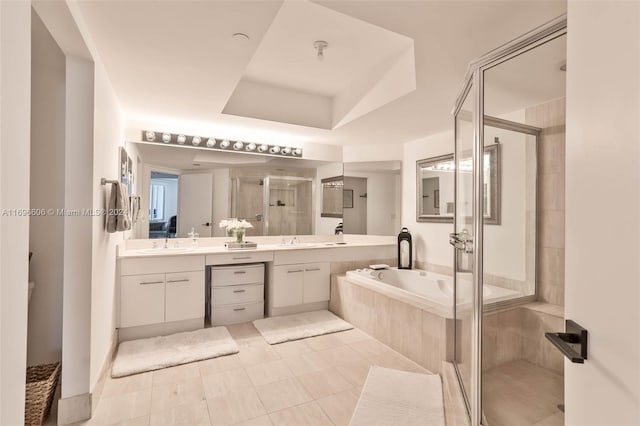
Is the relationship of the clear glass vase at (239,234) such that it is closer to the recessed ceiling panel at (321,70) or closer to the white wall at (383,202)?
the recessed ceiling panel at (321,70)

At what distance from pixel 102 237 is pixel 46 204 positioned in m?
0.50

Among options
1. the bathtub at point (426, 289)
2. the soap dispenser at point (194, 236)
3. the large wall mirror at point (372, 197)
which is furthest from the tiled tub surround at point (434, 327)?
the soap dispenser at point (194, 236)

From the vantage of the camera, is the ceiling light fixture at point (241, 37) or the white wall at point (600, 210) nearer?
the white wall at point (600, 210)

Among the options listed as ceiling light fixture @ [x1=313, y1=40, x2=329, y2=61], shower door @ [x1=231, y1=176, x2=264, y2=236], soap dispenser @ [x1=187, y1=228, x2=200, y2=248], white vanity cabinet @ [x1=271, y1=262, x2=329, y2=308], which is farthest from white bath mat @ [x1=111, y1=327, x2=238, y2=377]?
ceiling light fixture @ [x1=313, y1=40, x2=329, y2=61]

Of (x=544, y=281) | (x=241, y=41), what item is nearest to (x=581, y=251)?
(x=544, y=281)

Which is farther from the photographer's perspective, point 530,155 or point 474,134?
point 530,155

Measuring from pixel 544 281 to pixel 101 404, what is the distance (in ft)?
9.51

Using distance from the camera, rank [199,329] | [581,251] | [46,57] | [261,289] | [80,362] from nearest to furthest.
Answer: [581,251]
[80,362]
[46,57]
[199,329]
[261,289]

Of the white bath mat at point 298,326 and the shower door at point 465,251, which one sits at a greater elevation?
the shower door at point 465,251

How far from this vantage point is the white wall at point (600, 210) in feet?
1.72

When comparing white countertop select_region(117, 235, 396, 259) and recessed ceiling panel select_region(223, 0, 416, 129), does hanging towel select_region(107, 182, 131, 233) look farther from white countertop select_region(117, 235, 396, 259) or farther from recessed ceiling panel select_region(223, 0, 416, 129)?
recessed ceiling panel select_region(223, 0, 416, 129)

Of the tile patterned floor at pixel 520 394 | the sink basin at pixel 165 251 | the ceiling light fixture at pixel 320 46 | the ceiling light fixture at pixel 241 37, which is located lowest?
the tile patterned floor at pixel 520 394

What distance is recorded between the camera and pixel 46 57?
2.11m

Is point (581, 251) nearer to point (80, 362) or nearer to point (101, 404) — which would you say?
point (80, 362)
